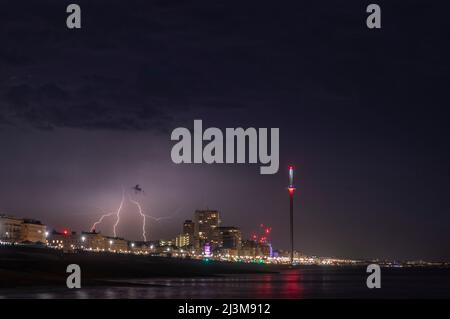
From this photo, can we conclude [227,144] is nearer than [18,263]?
Yes

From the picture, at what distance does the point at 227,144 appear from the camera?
197ft

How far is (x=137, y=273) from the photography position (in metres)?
121

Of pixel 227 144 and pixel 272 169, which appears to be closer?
pixel 227 144
